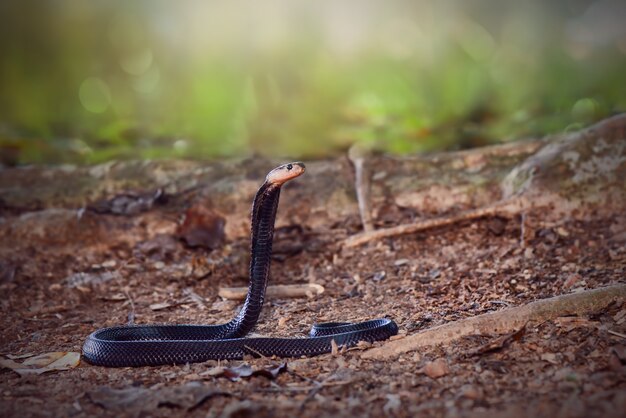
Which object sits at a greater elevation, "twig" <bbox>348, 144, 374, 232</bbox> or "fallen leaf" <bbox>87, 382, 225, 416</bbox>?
"twig" <bbox>348, 144, 374, 232</bbox>

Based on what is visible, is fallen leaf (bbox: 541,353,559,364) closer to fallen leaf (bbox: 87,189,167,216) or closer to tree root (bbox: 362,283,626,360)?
tree root (bbox: 362,283,626,360)

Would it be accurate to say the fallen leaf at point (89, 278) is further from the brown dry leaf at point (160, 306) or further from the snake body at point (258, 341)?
the snake body at point (258, 341)

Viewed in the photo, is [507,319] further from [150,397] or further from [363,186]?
[363,186]

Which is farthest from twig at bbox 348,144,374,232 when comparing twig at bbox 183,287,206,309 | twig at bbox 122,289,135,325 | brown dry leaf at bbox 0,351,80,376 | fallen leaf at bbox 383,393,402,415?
fallen leaf at bbox 383,393,402,415

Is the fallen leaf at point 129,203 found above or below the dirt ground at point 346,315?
above

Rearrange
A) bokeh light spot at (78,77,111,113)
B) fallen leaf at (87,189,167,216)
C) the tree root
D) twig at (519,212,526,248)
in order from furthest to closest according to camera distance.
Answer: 1. bokeh light spot at (78,77,111,113)
2. fallen leaf at (87,189,167,216)
3. twig at (519,212,526,248)
4. the tree root

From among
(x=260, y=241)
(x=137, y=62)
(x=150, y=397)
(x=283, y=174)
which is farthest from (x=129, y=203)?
(x=150, y=397)

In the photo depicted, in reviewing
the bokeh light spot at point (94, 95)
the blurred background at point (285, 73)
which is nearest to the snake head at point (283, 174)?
the blurred background at point (285, 73)
